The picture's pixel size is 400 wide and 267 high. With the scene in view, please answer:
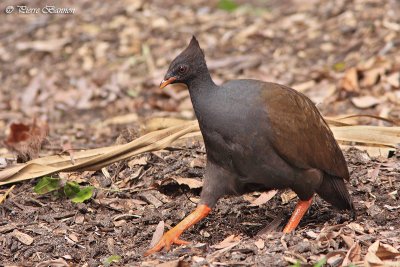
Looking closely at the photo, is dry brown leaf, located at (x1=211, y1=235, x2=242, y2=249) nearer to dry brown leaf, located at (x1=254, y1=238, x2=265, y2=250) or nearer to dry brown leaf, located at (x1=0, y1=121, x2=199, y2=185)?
dry brown leaf, located at (x1=254, y1=238, x2=265, y2=250)

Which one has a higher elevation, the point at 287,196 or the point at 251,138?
the point at 251,138

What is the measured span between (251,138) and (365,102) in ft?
13.5

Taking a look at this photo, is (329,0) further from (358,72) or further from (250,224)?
(250,224)

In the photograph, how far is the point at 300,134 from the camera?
5.68 m

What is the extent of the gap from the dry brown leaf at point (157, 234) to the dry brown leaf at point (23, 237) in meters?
0.90

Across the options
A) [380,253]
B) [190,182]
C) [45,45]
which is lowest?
[380,253]

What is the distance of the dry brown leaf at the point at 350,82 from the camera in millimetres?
9531

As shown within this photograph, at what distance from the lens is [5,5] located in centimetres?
1342

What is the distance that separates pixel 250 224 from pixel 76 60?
615 centimetres

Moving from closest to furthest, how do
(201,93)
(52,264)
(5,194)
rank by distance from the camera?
(52,264) → (201,93) → (5,194)

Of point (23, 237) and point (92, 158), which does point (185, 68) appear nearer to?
point (92, 158)

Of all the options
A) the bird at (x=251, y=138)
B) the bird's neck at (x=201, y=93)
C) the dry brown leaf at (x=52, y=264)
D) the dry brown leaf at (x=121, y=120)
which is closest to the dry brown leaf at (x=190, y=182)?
the bird at (x=251, y=138)

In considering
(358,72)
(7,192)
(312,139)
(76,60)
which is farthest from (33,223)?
(76,60)

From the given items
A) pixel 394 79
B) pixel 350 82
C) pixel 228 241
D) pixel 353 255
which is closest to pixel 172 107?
pixel 350 82
